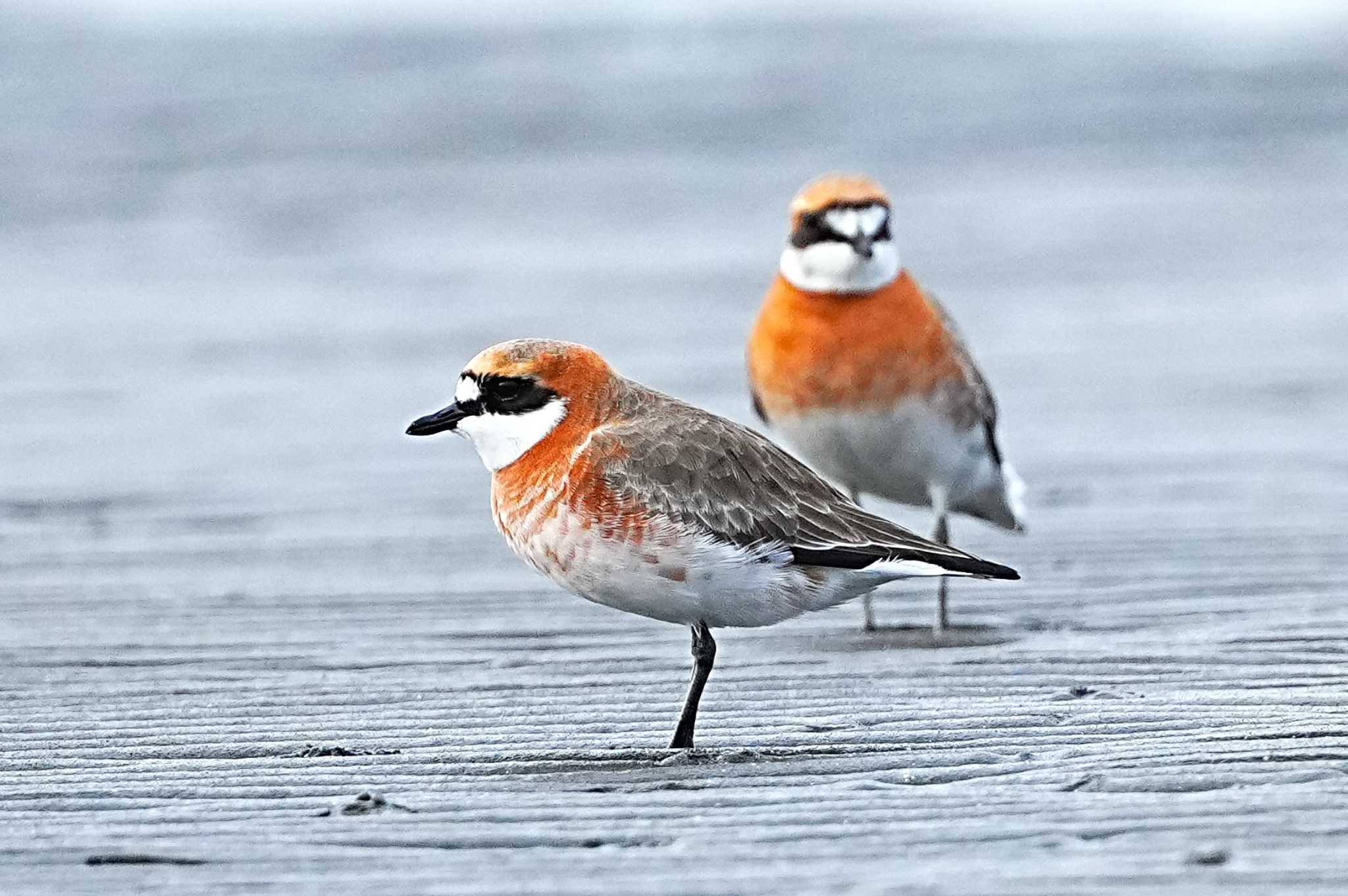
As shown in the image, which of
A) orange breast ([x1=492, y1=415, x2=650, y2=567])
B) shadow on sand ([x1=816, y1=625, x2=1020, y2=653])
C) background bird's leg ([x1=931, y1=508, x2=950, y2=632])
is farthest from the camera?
background bird's leg ([x1=931, y1=508, x2=950, y2=632])

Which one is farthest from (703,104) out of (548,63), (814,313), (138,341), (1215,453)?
(814,313)

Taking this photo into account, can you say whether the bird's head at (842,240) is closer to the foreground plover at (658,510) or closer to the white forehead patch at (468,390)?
the foreground plover at (658,510)

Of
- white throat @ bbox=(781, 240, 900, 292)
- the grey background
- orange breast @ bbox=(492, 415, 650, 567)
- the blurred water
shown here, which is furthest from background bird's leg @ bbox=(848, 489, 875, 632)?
the blurred water

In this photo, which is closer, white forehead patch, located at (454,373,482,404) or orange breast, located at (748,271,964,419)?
white forehead patch, located at (454,373,482,404)

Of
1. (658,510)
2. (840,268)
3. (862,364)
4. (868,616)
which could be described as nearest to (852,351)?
(862,364)

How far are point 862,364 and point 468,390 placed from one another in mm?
2341

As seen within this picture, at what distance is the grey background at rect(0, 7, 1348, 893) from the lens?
462 centimetres

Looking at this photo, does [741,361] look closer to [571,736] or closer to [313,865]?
[571,736]

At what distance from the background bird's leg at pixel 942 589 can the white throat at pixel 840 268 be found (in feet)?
2.65

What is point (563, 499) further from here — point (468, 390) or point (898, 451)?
point (898, 451)

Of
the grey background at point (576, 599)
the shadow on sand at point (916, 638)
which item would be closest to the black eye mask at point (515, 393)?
the grey background at point (576, 599)

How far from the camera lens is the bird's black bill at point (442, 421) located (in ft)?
18.3

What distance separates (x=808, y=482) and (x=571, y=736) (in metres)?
0.83

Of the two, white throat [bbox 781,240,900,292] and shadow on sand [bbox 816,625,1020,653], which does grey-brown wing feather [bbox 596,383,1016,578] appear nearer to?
shadow on sand [bbox 816,625,1020,653]
